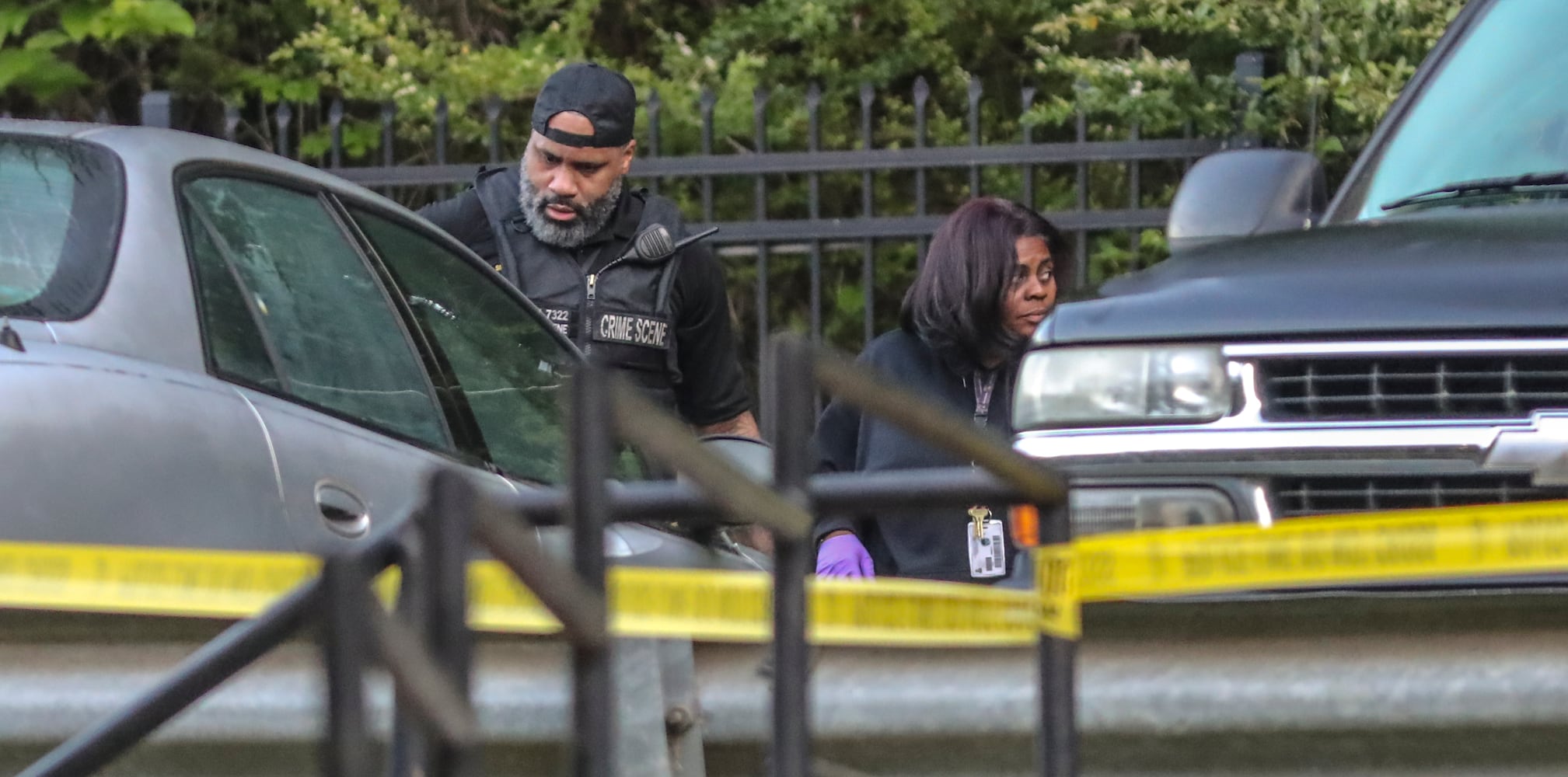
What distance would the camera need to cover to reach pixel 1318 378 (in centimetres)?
295

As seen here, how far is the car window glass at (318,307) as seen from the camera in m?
3.22

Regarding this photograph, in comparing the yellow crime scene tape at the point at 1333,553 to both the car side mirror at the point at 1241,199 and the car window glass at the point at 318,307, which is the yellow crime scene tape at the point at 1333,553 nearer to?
the car side mirror at the point at 1241,199

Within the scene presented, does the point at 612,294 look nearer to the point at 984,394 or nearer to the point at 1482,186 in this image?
the point at 984,394

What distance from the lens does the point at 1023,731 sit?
2227 millimetres

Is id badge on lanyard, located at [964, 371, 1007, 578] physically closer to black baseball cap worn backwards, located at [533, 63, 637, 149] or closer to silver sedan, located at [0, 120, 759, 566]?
silver sedan, located at [0, 120, 759, 566]

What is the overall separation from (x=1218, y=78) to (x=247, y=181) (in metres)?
4.62

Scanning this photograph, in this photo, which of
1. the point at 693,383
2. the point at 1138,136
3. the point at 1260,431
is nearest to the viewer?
the point at 1260,431

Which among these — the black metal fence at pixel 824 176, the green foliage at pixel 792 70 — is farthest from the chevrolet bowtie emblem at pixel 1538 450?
the green foliage at pixel 792 70

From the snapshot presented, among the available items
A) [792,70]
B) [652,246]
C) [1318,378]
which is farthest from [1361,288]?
[792,70]

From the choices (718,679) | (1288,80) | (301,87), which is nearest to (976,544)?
(718,679)

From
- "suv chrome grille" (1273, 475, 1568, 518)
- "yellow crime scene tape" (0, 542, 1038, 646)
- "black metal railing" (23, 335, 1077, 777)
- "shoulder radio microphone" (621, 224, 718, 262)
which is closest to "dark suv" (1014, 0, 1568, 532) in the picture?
"suv chrome grille" (1273, 475, 1568, 518)

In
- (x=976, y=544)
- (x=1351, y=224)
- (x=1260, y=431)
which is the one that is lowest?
(x=976, y=544)

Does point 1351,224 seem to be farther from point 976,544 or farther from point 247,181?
point 247,181

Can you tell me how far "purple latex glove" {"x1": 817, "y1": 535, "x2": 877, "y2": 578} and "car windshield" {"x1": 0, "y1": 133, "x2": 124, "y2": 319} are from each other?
1.73 metres
